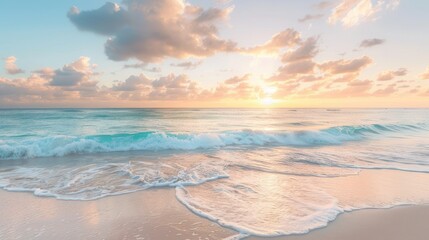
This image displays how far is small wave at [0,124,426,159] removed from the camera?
12195 millimetres

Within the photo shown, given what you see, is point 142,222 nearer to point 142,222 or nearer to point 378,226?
point 142,222

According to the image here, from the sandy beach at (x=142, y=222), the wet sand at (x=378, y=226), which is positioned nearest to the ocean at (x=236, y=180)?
the wet sand at (x=378, y=226)

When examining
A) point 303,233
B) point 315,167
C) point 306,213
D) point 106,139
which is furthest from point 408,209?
point 106,139

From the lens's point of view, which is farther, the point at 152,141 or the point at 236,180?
the point at 152,141

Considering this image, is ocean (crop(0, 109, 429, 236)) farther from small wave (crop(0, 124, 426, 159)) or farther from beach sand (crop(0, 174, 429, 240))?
beach sand (crop(0, 174, 429, 240))

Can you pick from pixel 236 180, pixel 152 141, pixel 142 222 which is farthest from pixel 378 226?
pixel 152 141

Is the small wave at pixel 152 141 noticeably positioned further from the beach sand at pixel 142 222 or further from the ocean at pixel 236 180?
the beach sand at pixel 142 222

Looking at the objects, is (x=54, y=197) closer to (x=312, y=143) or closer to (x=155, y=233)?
(x=155, y=233)

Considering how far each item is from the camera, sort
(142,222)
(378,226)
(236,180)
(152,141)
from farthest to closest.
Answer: (152,141) < (236,180) < (142,222) < (378,226)

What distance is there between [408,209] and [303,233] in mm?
2920

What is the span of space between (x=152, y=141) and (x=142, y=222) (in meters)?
10.7

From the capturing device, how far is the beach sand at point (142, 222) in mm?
4098

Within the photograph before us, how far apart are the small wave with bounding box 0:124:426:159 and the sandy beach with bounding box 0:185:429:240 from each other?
7543 mm

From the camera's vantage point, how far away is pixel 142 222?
15.0 feet
